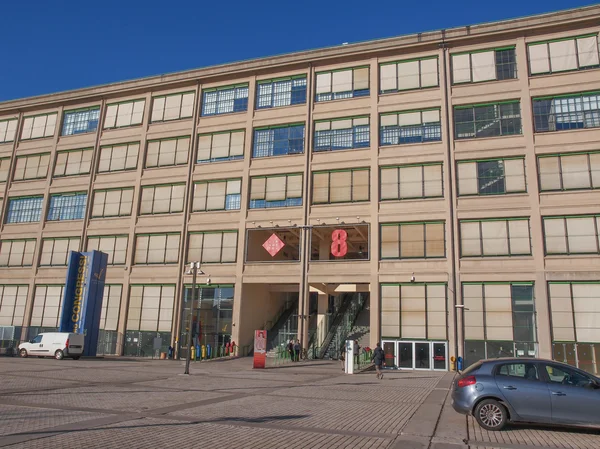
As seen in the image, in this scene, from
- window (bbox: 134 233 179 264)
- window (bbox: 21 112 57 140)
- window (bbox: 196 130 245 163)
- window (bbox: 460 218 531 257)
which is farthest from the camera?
window (bbox: 21 112 57 140)

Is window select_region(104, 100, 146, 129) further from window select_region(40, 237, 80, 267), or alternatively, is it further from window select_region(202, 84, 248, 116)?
window select_region(40, 237, 80, 267)

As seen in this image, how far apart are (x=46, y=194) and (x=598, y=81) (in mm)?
43464

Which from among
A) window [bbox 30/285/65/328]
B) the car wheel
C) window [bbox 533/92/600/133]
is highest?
window [bbox 533/92/600/133]

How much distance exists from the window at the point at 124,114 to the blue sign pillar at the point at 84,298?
1404 centimetres

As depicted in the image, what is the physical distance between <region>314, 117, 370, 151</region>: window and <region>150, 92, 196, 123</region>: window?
11626 mm

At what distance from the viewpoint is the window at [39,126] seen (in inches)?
1843

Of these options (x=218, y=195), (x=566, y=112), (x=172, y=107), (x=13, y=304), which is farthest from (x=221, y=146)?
(x=566, y=112)

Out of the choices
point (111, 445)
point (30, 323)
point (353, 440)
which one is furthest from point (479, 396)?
point (30, 323)

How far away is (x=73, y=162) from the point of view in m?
44.7

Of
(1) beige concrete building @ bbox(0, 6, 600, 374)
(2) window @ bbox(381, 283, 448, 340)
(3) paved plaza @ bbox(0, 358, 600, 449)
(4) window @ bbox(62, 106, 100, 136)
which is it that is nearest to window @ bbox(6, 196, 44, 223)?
(1) beige concrete building @ bbox(0, 6, 600, 374)

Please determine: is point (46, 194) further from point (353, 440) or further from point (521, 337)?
point (353, 440)

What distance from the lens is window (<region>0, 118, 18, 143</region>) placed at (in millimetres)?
48156

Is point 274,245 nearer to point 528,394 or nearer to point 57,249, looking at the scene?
point 57,249

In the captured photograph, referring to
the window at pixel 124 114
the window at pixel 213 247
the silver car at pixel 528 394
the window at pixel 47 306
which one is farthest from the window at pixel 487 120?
the window at pixel 47 306
